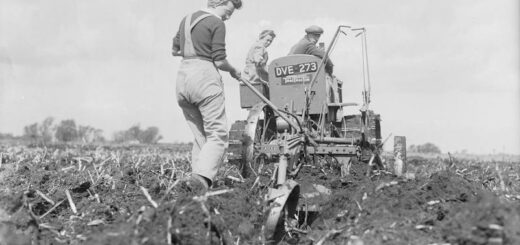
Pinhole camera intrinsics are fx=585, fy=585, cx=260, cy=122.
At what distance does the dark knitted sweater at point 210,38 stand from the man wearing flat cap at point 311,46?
2347 mm

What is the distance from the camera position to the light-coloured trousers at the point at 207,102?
16.8 ft

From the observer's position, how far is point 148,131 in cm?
3581

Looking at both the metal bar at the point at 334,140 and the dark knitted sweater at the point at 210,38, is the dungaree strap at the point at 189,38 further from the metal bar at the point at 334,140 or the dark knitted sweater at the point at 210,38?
the metal bar at the point at 334,140

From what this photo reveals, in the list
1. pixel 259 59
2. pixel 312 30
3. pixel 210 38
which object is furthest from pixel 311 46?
pixel 210 38

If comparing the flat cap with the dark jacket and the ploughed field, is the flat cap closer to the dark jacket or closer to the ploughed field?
the dark jacket

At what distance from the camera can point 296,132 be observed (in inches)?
236

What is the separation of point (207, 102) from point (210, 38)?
576mm

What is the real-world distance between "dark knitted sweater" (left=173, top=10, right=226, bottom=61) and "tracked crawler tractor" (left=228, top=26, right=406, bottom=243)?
1.64ft

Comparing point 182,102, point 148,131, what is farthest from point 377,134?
point 148,131

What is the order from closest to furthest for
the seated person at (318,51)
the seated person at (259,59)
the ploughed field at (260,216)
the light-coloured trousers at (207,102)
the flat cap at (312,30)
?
the ploughed field at (260,216), the light-coloured trousers at (207,102), the seated person at (318,51), the seated person at (259,59), the flat cap at (312,30)

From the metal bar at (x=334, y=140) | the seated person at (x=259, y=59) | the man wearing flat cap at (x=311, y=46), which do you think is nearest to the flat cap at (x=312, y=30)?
the man wearing flat cap at (x=311, y=46)

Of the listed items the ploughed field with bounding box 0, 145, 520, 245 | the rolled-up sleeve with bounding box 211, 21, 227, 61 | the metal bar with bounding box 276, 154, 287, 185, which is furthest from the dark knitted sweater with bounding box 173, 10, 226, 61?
the ploughed field with bounding box 0, 145, 520, 245

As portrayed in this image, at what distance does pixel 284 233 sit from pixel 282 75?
3.33 m

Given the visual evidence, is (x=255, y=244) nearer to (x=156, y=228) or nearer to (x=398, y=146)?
(x=156, y=228)
